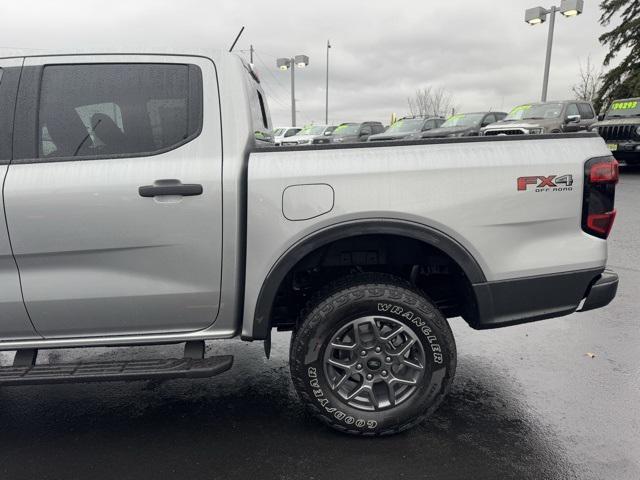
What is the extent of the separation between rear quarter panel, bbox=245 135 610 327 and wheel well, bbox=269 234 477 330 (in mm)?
168

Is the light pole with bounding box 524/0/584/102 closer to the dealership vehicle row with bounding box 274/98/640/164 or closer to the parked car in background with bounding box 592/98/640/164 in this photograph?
the dealership vehicle row with bounding box 274/98/640/164

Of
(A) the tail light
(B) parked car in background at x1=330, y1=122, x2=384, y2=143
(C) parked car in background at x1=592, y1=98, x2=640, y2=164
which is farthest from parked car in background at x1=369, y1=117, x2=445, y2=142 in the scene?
(A) the tail light

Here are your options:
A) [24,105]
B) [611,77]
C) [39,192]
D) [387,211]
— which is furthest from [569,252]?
[611,77]

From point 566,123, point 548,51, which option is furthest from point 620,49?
point 566,123

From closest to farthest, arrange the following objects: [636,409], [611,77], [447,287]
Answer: [636,409] < [447,287] < [611,77]

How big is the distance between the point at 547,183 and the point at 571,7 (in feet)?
58.6

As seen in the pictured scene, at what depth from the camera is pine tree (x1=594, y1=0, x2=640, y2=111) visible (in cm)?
2636

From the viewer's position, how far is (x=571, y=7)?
16.8 metres

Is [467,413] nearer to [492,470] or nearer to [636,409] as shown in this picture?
[492,470]

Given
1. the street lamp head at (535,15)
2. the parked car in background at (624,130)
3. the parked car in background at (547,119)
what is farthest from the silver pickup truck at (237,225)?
the street lamp head at (535,15)

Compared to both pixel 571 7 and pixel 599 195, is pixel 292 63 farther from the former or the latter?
pixel 599 195

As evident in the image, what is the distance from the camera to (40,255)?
2.38m

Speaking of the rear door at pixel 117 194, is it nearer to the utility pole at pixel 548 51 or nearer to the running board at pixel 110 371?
the running board at pixel 110 371

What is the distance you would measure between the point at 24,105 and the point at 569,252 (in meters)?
2.84
